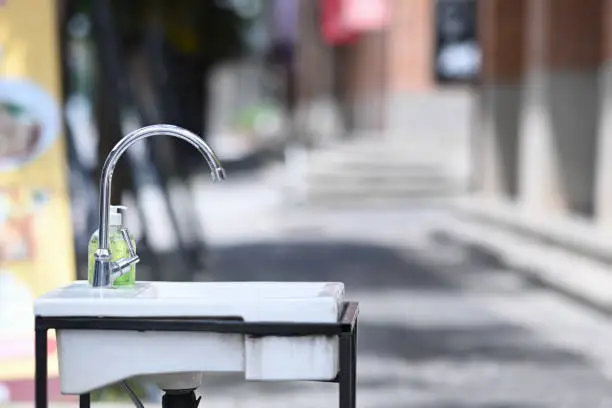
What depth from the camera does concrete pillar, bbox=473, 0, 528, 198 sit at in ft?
61.3

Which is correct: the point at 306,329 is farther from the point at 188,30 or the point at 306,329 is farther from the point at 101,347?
the point at 188,30

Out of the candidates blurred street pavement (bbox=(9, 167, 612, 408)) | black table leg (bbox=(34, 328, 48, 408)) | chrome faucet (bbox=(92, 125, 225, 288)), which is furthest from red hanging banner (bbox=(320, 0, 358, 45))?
black table leg (bbox=(34, 328, 48, 408))

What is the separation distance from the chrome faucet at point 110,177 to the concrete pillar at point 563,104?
476 inches

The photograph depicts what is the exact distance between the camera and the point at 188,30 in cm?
1570

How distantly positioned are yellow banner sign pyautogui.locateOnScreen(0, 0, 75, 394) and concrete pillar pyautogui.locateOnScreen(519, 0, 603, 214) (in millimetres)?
9667

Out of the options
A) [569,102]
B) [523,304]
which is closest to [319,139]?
[569,102]

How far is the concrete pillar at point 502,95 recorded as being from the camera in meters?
18.7

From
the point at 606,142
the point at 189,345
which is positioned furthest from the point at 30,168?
the point at 606,142

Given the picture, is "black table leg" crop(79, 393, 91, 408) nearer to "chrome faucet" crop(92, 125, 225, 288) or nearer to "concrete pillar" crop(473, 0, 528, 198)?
"chrome faucet" crop(92, 125, 225, 288)

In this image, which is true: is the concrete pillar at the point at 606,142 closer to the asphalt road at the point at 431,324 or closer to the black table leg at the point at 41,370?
the asphalt road at the point at 431,324

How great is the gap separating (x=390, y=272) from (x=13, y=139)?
832cm

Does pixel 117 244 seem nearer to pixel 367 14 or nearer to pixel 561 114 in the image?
pixel 561 114

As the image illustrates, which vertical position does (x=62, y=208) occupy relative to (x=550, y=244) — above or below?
above

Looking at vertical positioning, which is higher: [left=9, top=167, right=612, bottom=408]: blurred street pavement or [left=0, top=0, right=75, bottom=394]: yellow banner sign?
[left=0, top=0, right=75, bottom=394]: yellow banner sign
